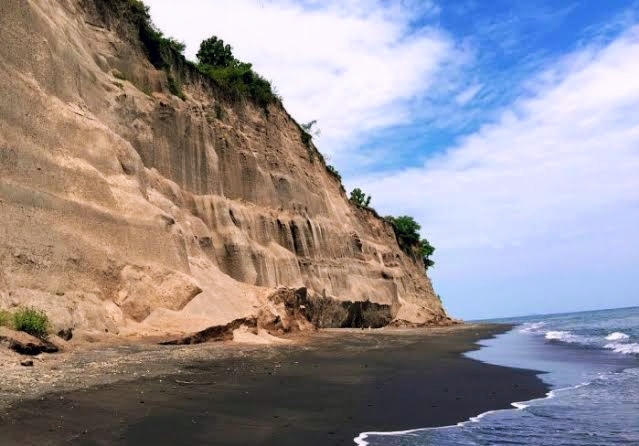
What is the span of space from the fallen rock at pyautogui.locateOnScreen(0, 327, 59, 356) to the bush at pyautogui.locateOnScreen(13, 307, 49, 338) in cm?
46

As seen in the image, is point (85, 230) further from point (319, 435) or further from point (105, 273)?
Result: point (319, 435)

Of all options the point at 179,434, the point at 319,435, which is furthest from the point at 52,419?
the point at 319,435

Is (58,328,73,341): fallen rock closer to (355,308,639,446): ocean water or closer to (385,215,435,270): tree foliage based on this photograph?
(355,308,639,446): ocean water

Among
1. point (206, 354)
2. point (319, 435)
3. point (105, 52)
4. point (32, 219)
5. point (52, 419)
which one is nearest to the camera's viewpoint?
point (52, 419)

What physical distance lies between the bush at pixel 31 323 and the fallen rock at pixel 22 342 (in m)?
0.46

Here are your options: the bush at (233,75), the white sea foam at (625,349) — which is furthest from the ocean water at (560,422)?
the bush at (233,75)

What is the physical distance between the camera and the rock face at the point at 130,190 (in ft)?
42.9

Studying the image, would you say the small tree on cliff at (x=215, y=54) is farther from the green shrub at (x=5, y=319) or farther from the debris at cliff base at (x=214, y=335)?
the green shrub at (x=5, y=319)

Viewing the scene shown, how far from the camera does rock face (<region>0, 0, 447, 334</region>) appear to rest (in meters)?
13.1

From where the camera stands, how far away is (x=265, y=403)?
812cm

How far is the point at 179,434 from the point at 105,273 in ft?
29.5

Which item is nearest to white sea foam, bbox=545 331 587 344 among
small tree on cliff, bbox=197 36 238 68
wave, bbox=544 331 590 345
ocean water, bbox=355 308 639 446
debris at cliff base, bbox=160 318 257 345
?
wave, bbox=544 331 590 345

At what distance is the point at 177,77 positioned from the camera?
26.7 metres

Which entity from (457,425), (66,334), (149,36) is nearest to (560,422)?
(457,425)
